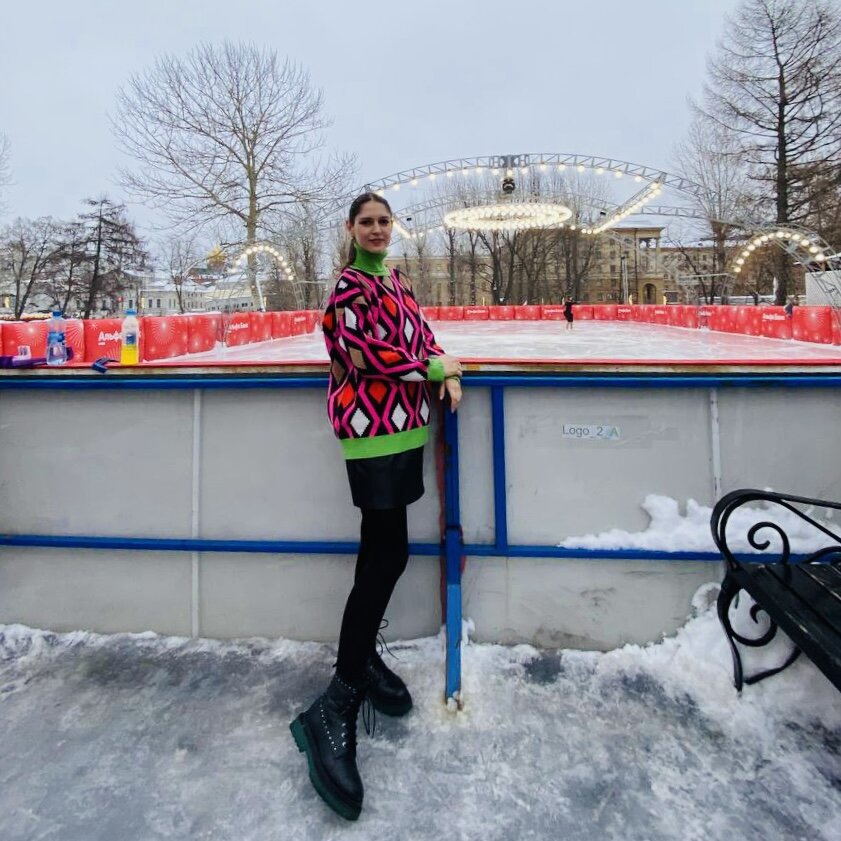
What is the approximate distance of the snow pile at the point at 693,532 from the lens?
2234 mm

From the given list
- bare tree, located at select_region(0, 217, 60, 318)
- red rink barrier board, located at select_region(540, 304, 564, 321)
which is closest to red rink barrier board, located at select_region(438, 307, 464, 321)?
red rink barrier board, located at select_region(540, 304, 564, 321)

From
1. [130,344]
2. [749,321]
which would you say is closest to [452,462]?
[130,344]

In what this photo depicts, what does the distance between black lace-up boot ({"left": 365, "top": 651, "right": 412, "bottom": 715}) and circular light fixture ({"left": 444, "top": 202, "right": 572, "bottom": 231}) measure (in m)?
28.8

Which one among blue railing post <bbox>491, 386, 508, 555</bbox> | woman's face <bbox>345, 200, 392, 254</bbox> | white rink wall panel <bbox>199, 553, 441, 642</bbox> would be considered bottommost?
white rink wall panel <bbox>199, 553, 441, 642</bbox>

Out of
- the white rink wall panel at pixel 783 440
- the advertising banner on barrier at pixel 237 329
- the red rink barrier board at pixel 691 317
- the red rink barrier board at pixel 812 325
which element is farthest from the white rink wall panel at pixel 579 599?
the red rink barrier board at pixel 691 317

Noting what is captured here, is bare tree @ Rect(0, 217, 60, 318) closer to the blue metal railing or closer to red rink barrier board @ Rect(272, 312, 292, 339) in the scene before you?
red rink barrier board @ Rect(272, 312, 292, 339)

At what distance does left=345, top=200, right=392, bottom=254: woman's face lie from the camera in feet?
6.01

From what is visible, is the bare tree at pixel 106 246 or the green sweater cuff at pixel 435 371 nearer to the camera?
the green sweater cuff at pixel 435 371

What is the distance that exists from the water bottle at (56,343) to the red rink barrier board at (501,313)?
1379 inches

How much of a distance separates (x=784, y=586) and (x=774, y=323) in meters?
18.4

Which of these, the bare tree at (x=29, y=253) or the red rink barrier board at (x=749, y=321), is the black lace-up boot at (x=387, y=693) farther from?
the bare tree at (x=29, y=253)

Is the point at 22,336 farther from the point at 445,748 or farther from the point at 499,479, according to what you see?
the point at 445,748

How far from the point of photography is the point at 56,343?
111 inches

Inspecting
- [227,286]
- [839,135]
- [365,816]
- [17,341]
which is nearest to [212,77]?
[227,286]
